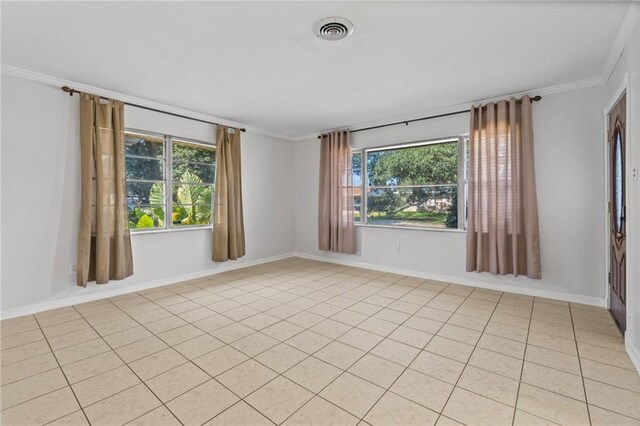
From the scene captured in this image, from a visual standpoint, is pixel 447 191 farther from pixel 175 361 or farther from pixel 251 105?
pixel 175 361

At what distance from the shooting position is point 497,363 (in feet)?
7.15

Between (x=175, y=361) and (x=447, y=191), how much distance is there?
13.0 ft

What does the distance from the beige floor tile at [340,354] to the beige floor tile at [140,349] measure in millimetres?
1298

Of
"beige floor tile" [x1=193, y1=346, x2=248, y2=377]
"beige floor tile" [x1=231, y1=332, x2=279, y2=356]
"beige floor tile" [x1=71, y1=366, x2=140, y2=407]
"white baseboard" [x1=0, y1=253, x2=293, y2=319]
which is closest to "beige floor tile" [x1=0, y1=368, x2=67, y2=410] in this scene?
"beige floor tile" [x1=71, y1=366, x2=140, y2=407]

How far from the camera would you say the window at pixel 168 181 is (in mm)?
4008

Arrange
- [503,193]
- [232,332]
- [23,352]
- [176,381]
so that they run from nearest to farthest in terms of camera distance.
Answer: [176,381]
[23,352]
[232,332]
[503,193]

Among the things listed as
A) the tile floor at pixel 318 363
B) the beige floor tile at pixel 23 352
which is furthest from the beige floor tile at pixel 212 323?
the beige floor tile at pixel 23 352

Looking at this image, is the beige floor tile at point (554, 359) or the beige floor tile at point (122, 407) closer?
the beige floor tile at point (122, 407)

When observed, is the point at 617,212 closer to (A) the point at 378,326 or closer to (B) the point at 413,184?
(B) the point at 413,184

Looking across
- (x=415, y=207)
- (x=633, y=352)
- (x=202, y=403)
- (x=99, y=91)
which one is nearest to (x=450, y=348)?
(x=633, y=352)

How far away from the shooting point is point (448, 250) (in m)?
4.32

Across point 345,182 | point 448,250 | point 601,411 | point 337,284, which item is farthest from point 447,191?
point 601,411

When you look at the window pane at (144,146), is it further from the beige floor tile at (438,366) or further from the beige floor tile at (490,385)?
the beige floor tile at (490,385)

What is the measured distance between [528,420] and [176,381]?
2.11 meters
